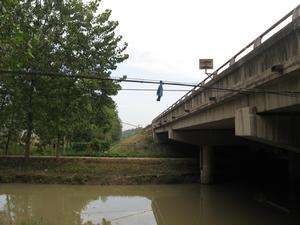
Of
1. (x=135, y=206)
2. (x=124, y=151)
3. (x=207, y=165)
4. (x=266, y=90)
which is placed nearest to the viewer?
(x=266, y=90)

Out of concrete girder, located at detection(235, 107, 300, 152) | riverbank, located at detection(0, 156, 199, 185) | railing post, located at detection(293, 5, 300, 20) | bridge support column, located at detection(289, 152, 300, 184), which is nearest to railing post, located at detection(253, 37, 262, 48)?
concrete girder, located at detection(235, 107, 300, 152)

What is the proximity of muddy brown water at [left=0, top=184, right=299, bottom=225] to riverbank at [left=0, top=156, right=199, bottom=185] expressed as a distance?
1494mm

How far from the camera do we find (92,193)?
90.9 ft

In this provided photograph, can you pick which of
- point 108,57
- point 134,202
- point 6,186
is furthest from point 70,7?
point 134,202

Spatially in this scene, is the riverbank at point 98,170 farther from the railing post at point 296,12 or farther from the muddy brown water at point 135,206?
the railing post at point 296,12

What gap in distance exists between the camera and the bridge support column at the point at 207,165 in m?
31.5

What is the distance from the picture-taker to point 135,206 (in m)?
22.7

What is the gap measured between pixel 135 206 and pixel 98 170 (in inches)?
454

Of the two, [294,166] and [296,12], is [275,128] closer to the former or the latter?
[296,12]

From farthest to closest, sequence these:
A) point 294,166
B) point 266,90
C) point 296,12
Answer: point 294,166 → point 266,90 → point 296,12

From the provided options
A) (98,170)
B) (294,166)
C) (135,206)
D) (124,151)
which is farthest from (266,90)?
(124,151)

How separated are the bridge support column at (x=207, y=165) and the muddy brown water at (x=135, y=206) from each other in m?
1.27

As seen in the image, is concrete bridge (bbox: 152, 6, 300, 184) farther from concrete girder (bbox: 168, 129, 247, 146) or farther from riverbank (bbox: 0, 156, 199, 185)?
riverbank (bbox: 0, 156, 199, 185)

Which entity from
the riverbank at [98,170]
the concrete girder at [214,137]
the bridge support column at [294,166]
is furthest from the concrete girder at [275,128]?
the riverbank at [98,170]
